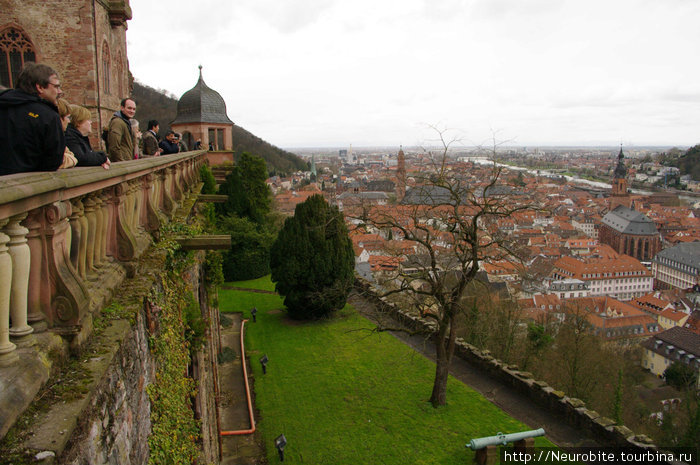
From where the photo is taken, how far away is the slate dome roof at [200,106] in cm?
2575

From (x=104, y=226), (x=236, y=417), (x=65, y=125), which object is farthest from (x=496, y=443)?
(x=65, y=125)

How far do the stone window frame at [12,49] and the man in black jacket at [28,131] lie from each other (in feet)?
42.8

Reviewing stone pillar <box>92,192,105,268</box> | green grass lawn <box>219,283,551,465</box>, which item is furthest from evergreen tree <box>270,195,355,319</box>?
stone pillar <box>92,192,105,268</box>

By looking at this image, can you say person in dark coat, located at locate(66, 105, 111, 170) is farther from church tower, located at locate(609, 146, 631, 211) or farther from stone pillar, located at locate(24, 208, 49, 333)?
church tower, located at locate(609, 146, 631, 211)

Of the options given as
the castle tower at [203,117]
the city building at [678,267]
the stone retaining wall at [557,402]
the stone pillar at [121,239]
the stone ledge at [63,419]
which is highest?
the castle tower at [203,117]

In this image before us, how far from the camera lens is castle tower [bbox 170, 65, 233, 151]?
84.4 feet

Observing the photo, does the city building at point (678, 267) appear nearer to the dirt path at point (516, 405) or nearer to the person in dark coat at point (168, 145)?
the dirt path at point (516, 405)

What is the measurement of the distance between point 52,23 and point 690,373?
4137cm

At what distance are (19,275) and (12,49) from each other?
1443cm

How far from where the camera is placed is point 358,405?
46.5 feet

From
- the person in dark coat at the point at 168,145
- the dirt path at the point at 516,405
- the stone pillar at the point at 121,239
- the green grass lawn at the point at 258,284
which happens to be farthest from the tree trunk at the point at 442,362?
the green grass lawn at the point at 258,284

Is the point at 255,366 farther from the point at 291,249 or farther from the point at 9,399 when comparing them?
the point at 9,399

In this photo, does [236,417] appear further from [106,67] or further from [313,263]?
[106,67]

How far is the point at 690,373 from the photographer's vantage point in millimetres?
34906
